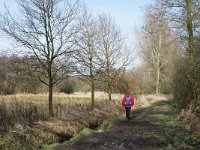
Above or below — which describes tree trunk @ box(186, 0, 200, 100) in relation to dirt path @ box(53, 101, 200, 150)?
above

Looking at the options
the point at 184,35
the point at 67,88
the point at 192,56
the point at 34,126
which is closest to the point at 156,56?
the point at 67,88

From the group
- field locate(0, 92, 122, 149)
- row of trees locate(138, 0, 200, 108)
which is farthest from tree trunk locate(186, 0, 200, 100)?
field locate(0, 92, 122, 149)

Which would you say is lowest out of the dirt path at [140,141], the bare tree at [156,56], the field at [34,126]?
the dirt path at [140,141]

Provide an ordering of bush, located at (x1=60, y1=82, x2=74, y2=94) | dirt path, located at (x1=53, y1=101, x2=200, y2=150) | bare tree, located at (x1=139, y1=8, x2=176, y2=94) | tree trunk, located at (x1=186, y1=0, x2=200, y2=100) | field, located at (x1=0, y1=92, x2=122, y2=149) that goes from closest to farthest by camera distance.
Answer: dirt path, located at (x1=53, y1=101, x2=200, y2=150) → field, located at (x1=0, y1=92, x2=122, y2=149) → tree trunk, located at (x1=186, y1=0, x2=200, y2=100) → bare tree, located at (x1=139, y1=8, x2=176, y2=94) → bush, located at (x1=60, y1=82, x2=74, y2=94)

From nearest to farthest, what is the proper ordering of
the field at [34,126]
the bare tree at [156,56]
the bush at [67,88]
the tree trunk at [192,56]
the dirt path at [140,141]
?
1. the dirt path at [140,141]
2. the field at [34,126]
3. the tree trunk at [192,56]
4. the bare tree at [156,56]
5. the bush at [67,88]

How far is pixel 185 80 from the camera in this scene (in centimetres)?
2264

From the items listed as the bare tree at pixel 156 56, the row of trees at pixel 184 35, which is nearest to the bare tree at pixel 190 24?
the row of trees at pixel 184 35

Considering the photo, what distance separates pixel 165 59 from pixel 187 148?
1669 inches

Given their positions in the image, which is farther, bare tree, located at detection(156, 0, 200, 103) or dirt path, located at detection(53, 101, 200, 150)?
bare tree, located at detection(156, 0, 200, 103)

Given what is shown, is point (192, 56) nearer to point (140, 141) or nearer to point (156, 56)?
point (140, 141)

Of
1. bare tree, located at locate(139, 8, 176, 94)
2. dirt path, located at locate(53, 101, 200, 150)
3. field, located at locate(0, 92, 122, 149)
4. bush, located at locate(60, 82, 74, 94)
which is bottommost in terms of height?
dirt path, located at locate(53, 101, 200, 150)

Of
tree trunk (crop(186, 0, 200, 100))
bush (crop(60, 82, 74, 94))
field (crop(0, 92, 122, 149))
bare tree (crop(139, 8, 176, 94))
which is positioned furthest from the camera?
bush (crop(60, 82, 74, 94))

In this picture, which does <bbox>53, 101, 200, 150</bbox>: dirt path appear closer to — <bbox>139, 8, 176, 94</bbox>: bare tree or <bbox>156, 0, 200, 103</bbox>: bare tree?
<bbox>156, 0, 200, 103</bbox>: bare tree

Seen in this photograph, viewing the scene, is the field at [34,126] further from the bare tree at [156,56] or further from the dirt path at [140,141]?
the bare tree at [156,56]
